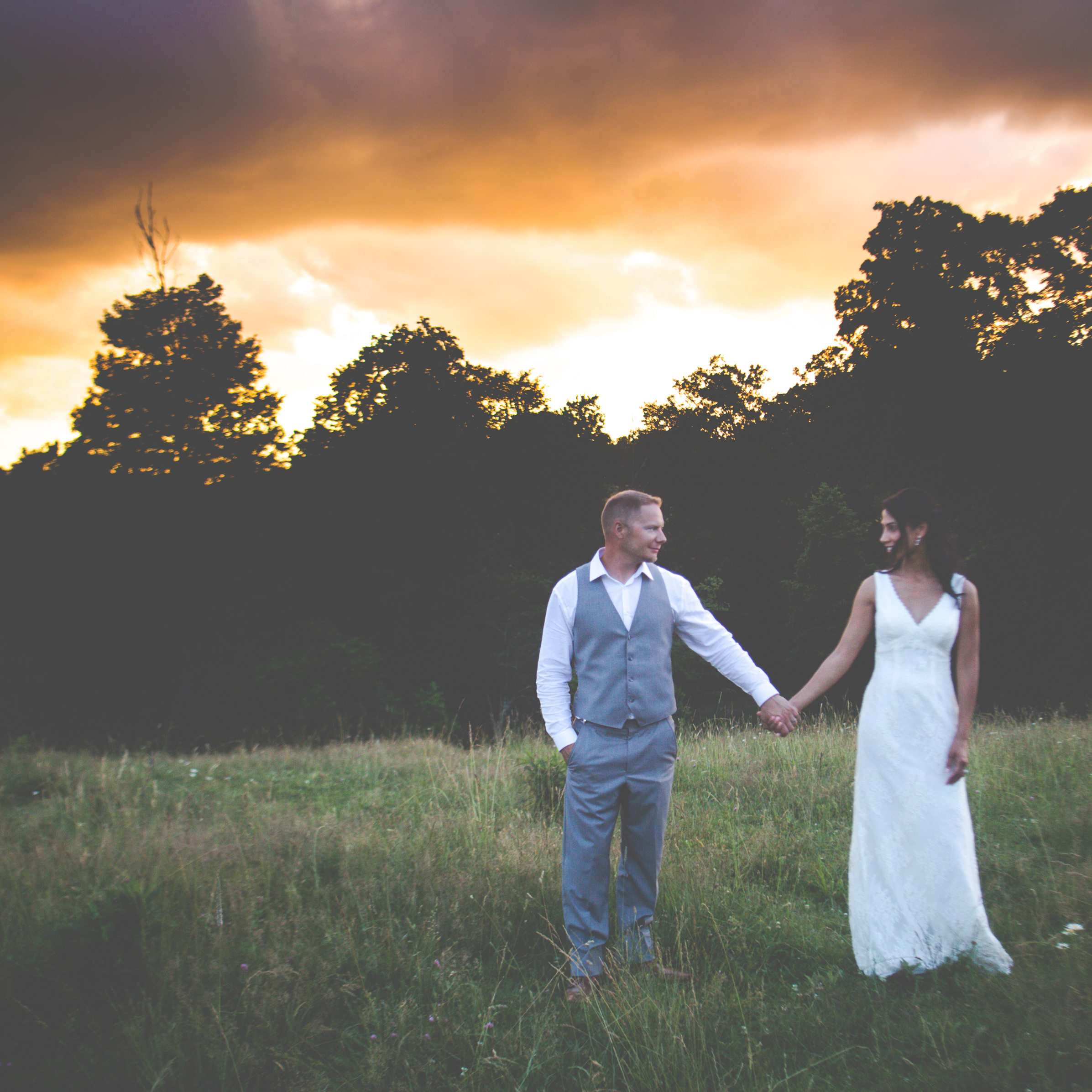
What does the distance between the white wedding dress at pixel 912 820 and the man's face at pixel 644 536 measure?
119 cm

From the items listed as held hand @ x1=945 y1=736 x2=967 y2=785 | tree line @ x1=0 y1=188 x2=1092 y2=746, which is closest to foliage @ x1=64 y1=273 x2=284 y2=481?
tree line @ x1=0 y1=188 x2=1092 y2=746

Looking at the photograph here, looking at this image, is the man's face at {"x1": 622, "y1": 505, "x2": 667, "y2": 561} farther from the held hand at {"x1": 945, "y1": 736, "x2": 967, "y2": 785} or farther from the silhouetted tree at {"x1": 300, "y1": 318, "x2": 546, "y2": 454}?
the silhouetted tree at {"x1": 300, "y1": 318, "x2": 546, "y2": 454}

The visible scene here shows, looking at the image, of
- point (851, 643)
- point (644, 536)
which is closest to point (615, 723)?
point (644, 536)

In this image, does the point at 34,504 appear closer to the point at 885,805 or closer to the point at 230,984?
the point at 230,984

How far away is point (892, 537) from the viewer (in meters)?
3.80

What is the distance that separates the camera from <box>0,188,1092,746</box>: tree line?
74.2 ft

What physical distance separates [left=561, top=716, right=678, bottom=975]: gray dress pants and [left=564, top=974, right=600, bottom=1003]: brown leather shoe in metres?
0.05

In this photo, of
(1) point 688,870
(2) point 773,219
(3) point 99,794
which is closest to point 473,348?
(2) point 773,219

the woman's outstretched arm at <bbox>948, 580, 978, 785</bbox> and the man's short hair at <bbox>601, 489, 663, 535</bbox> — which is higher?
the man's short hair at <bbox>601, 489, 663, 535</bbox>

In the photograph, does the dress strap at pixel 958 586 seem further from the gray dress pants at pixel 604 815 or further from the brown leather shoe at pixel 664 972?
the brown leather shoe at pixel 664 972

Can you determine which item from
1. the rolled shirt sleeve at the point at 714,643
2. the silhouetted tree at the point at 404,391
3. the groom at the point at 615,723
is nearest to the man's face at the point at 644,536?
the groom at the point at 615,723

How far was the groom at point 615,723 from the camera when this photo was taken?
356cm

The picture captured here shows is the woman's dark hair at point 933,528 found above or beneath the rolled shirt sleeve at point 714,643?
above

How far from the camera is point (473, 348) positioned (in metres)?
32.6
